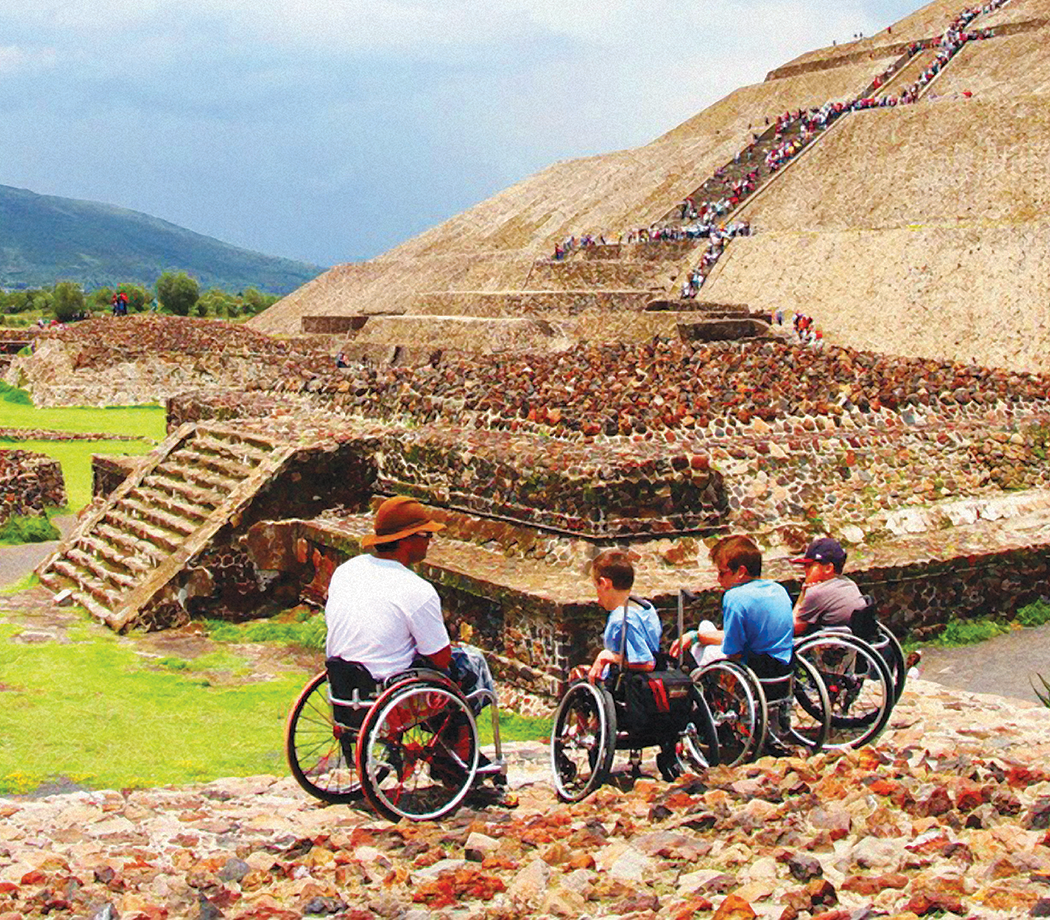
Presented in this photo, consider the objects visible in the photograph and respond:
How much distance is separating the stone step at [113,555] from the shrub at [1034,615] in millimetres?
7279

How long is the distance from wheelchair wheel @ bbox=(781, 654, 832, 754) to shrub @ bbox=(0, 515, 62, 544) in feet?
37.2

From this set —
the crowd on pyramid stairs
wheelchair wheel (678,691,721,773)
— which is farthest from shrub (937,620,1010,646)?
the crowd on pyramid stairs

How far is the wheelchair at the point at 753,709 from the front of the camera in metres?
6.26

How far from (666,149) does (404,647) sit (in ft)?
166

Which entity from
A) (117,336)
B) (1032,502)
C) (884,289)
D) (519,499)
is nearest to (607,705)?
(519,499)

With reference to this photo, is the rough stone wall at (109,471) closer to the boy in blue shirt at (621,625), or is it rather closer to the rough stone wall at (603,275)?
the boy in blue shirt at (621,625)

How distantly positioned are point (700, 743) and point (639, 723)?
14.8 inches

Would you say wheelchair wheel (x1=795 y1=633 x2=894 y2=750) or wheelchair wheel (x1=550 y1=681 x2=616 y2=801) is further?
wheelchair wheel (x1=795 y1=633 x2=894 y2=750)

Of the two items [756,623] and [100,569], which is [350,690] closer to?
[756,623]

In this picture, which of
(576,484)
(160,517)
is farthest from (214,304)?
(576,484)

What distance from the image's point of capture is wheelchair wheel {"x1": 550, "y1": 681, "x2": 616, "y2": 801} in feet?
19.5

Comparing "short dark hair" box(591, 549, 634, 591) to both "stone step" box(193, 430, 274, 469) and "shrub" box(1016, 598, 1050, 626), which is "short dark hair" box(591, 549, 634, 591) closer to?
"shrub" box(1016, 598, 1050, 626)

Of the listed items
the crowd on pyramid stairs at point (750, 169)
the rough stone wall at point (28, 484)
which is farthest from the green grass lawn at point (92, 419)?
the crowd on pyramid stairs at point (750, 169)

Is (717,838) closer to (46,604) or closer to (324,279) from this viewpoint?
(46,604)
